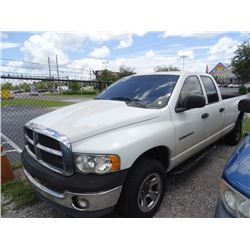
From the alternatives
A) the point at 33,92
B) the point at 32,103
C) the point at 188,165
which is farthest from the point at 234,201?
the point at 32,103

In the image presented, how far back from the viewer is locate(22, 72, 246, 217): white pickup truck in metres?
1.90

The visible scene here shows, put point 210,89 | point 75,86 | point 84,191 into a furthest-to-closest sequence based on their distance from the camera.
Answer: point 75,86 < point 210,89 < point 84,191

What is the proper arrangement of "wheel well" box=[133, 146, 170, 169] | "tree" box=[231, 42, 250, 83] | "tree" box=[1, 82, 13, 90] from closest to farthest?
"wheel well" box=[133, 146, 170, 169], "tree" box=[1, 82, 13, 90], "tree" box=[231, 42, 250, 83]

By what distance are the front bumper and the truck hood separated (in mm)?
413

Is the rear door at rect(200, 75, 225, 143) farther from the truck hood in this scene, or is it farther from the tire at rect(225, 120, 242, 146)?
the truck hood

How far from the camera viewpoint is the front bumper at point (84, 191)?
187 cm

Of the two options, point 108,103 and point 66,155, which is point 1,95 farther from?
point 66,155

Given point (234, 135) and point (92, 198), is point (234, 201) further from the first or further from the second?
point (234, 135)

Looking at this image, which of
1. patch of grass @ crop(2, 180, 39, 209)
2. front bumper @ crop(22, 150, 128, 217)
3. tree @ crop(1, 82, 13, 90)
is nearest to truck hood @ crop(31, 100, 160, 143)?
front bumper @ crop(22, 150, 128, 217)

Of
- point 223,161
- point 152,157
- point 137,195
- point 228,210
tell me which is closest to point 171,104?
point 152,157

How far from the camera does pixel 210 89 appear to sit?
3820 millimetres

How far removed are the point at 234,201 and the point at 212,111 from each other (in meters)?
2.40

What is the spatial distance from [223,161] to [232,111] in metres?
1.18

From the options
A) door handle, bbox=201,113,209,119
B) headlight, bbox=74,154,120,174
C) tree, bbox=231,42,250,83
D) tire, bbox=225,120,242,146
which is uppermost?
tree, bbox=231,42,250,83
